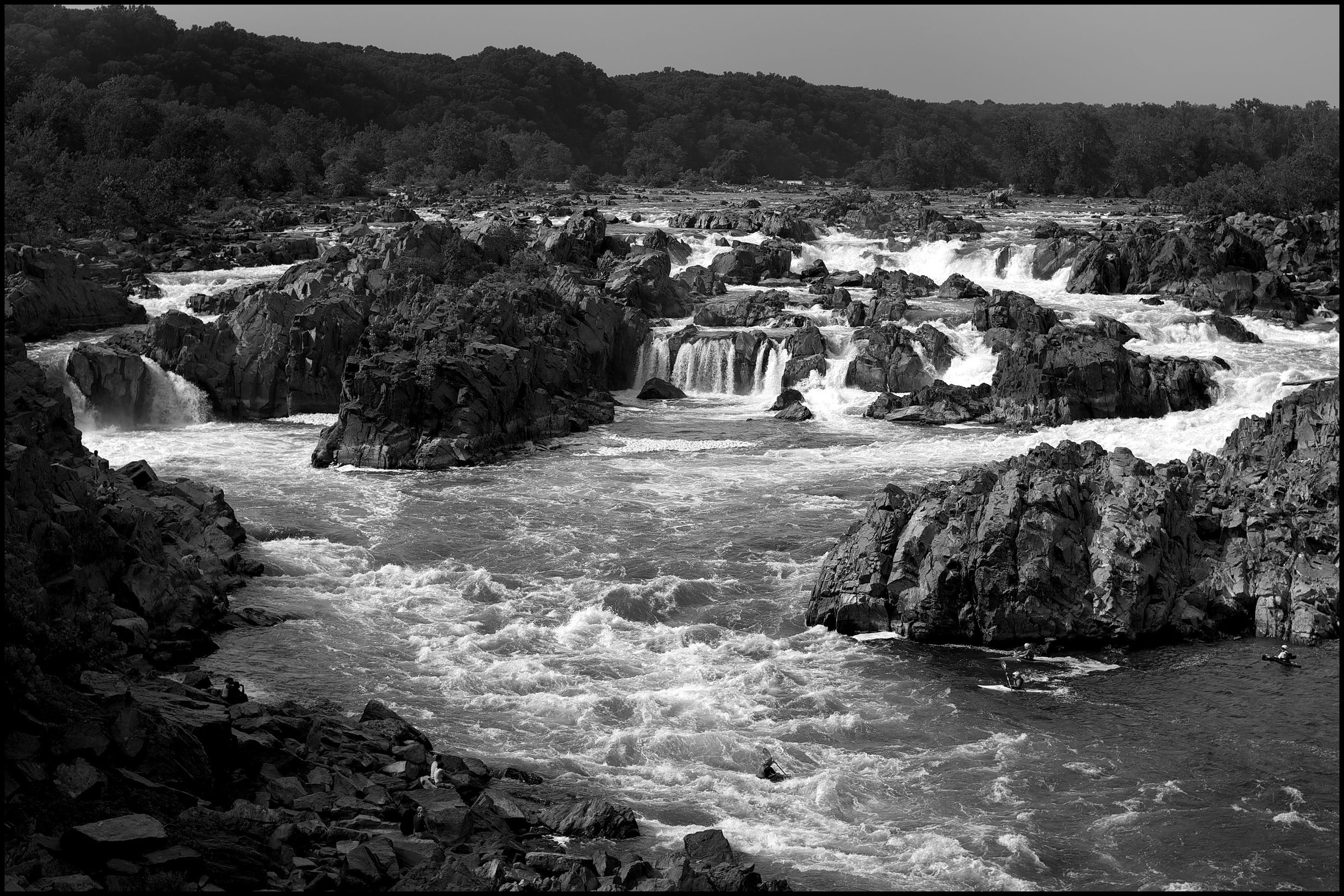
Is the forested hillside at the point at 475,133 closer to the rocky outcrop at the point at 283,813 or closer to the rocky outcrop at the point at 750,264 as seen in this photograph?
the rocky outcrop at the point at 750,264

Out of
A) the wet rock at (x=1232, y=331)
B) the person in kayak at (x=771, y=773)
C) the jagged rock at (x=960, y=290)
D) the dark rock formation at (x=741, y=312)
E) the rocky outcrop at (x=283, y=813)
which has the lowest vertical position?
the person in kayak at (x=771, y=773)

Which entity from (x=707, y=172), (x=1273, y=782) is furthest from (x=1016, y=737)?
(x=707, y=172)

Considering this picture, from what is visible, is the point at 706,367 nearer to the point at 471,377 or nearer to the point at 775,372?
the point at 775,372

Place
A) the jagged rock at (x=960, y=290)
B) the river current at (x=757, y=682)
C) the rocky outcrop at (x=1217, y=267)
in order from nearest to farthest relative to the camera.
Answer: the river current at (x=757, y=682) → the rocky outcrop at (x=1217, y=267) → the jagged rock at (x=960, y=290)

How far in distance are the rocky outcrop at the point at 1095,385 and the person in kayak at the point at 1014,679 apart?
20898 millimetres

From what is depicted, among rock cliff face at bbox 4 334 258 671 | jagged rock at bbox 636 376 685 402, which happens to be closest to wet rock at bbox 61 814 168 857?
rock cliff face at bbox 4 334 258 671

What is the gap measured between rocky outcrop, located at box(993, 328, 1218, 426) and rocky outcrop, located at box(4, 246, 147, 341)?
3455cm

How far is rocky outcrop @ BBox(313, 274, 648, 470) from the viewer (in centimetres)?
4028

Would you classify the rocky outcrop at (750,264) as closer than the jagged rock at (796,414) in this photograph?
No

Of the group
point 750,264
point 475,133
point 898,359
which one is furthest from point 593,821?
point 475,133

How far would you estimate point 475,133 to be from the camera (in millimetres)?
140750

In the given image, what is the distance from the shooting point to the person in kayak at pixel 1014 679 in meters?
23.8

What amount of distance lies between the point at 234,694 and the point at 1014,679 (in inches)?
532

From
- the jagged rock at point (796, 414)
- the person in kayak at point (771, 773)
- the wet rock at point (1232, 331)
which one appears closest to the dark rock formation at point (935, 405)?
the jagged rock at point (796, 414)
